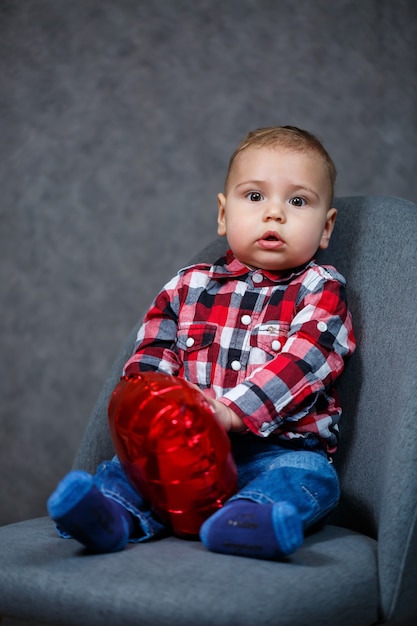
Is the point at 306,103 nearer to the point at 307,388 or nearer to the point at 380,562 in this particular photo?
the point at 307,388

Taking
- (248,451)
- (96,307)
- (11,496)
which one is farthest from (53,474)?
(248,451)

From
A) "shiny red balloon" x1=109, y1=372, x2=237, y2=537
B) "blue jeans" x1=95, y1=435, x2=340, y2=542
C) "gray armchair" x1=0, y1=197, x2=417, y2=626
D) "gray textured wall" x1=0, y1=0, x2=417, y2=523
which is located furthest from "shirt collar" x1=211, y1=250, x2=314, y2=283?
"gray textured wall" x1=0, y1=0, x2=417, y2=523

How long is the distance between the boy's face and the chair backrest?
0.09 metres

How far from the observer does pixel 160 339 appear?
4.63 ft

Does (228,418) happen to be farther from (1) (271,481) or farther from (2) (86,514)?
(2) (86,514)

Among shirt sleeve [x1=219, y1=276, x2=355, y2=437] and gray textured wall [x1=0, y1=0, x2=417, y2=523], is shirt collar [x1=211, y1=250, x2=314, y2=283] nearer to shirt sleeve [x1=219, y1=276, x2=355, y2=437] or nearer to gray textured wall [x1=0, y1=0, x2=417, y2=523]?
shirt sleeve [x1=219, y1=276, x2=355, y2=437]

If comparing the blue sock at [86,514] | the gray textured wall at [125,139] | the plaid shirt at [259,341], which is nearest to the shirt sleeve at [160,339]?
the plaid shirt at [259,341]

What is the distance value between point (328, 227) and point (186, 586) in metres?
0.76

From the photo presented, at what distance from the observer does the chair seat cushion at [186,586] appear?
0.87 metres

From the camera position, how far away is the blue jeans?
110 cm

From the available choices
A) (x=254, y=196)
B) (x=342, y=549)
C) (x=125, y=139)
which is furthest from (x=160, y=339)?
(x=125, y=139)

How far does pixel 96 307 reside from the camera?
7.43 feet

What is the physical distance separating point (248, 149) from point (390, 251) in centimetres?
30

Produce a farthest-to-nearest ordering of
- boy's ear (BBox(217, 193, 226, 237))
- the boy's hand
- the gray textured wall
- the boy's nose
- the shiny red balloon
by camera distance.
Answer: the gray textured wall, boy's ear (BBox(217, 193, 226, 237)), the boy's nose, the boy's hand, the shiny red balloon
